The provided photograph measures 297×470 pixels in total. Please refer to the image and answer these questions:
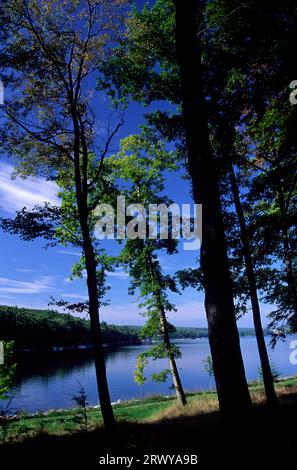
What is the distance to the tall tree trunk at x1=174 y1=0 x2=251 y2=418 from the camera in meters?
5.03

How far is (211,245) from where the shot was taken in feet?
18.0

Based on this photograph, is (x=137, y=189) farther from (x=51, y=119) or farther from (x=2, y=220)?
(x=2, y=220)

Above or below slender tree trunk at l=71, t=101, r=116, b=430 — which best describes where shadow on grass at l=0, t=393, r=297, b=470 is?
below

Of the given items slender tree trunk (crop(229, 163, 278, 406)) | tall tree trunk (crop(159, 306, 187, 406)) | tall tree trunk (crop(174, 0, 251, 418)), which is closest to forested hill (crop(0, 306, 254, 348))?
tall tree trunk (crop(159, 306, 187, 406))

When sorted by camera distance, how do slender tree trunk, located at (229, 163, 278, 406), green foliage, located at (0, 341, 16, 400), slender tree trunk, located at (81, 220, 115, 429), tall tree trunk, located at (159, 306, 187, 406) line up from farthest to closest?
tall tree trunk, located at (159, 306, 187, 406), green foliage, located at (0, 341, 16, 400), slender tree trunk, located at (229, 163, 278, 406), slender tree trunk, located at (81, 220, 115, 429)

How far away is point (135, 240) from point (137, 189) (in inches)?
122

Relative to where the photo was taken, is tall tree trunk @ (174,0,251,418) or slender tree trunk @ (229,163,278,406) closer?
tall tree trunk @ (174,0,251,418)

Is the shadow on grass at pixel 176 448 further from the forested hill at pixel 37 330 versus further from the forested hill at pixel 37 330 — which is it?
the forested hill at pixel 37 330

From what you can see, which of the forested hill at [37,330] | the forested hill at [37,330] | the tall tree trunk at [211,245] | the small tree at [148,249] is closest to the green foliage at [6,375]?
the small tree at [148,249]

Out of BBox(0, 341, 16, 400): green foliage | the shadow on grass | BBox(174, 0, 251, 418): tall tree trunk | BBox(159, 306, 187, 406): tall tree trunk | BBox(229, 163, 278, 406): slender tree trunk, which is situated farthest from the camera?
BBox(159, 306, 187, 406): tall tree trunk

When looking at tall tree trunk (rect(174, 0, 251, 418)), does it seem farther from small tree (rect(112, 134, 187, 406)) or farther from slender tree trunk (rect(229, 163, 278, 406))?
small tree (rect(112, 134, 187, 406))

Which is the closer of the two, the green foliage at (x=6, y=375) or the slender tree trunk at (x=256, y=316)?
the slender tree trunk at (x=256, y=316)

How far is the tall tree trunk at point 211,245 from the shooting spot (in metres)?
5.03
